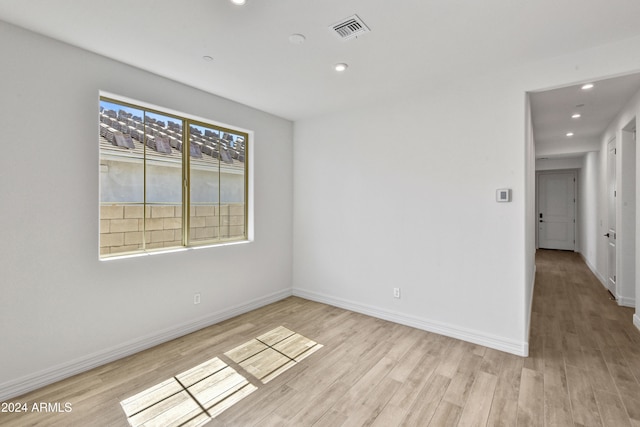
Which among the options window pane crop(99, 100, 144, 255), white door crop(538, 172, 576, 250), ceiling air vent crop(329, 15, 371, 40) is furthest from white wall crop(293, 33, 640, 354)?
white door crop(538, 172, 576, 250)

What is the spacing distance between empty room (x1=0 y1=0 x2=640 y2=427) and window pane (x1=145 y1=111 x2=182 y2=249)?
0.07 feet

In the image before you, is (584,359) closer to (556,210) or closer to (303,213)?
(303,213)

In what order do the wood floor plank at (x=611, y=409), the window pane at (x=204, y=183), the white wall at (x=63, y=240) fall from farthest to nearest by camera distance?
1. the window pane at (x=204, y=183)
2. the white wall at (x=63, y=240)
3. the wood floor plank at (x=611, y=409)

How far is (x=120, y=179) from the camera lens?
288cm

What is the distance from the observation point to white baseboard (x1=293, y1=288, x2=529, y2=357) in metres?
2.86

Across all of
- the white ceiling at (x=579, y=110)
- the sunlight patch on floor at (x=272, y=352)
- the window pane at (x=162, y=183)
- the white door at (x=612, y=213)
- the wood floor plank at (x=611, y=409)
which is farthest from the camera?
the white door at (x=612, y=213)

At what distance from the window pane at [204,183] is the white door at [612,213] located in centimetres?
574

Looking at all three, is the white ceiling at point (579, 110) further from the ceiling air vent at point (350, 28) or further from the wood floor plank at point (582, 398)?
the wood floor plank at point (582, 398)

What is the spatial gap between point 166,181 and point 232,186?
2.88ft

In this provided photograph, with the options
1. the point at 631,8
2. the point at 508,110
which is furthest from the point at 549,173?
the point at 631,8

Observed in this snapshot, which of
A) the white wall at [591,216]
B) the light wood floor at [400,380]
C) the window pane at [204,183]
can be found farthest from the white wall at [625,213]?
the window pane at [204,183]

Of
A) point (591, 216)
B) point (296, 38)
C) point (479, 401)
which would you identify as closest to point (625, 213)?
point (591, 216)

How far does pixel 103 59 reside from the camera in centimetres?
264

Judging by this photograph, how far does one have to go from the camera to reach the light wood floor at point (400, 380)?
2.00 meters
